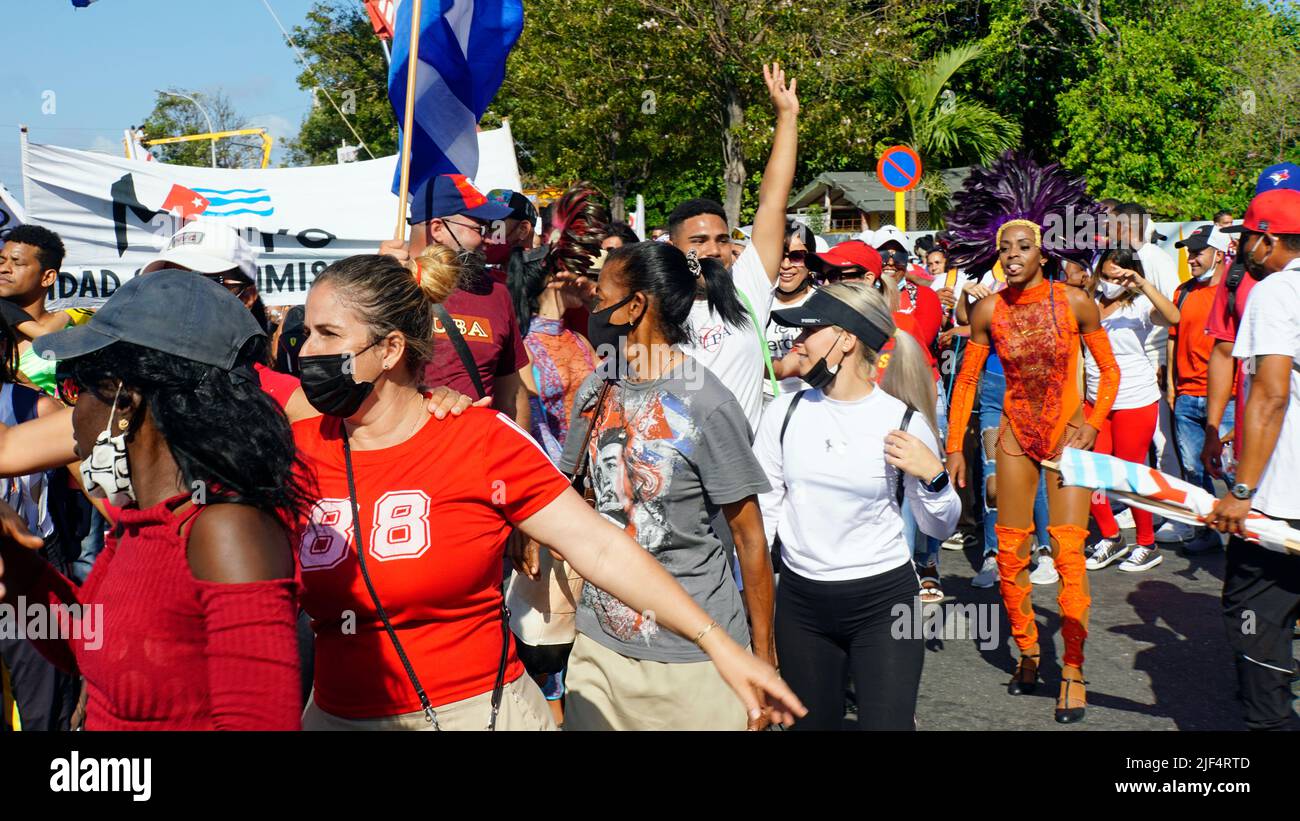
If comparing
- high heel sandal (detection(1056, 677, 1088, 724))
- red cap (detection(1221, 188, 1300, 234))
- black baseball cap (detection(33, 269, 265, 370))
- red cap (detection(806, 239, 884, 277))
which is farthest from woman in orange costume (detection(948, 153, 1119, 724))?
black baseball cap (detection(33, 269, 265, 370))

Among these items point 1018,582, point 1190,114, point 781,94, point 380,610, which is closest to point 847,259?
point 781,94

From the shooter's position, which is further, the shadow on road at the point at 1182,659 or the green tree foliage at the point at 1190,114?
the green tree foliage at the point at 1190,114

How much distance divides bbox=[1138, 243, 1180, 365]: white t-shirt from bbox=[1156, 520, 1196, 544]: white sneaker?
147 centimetres

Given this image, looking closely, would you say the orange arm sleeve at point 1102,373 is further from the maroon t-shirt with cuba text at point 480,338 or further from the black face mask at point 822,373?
the maroon t-shirt with cuba text at point 480,338

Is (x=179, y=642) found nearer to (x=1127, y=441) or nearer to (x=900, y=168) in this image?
(x=1127, y=441)

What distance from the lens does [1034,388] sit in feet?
19.3

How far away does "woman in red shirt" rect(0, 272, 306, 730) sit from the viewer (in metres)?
1.98

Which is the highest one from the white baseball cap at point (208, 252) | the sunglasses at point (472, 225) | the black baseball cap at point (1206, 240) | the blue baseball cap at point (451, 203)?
the black baseball cap at point (1206, 240)

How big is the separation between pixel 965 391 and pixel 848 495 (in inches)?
99.2

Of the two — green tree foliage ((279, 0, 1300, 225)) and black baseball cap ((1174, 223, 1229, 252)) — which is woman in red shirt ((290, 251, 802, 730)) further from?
green tree foliage ((279, 0, 1300, 225))

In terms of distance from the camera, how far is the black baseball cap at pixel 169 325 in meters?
2.12

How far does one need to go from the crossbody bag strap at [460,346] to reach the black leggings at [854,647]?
154 cm

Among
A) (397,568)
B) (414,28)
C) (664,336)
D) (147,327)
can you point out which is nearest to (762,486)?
(664,336)

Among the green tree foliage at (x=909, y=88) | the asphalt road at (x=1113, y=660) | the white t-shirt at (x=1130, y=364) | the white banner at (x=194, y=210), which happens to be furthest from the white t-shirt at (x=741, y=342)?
the green tree foliage at (x=909, y=88)
